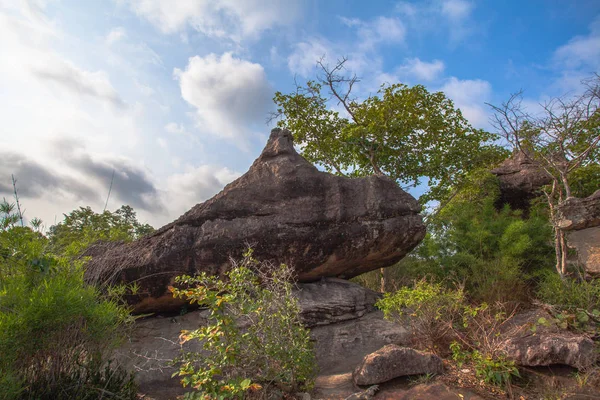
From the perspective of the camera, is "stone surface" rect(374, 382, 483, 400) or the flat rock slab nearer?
"stone surface" rect(374, 382, 483, 400)

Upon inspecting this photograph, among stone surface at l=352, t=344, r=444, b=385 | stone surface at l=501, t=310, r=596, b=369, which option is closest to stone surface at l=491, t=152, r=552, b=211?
stone surface at l=501, t=310, r=596, b=369

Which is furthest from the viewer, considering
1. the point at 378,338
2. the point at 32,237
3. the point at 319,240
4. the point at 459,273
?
the point at 459,273

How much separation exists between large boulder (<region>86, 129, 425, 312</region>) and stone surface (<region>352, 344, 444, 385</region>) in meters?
2.85

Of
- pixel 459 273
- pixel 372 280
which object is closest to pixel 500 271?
pixel 459 273

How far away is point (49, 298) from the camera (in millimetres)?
4164

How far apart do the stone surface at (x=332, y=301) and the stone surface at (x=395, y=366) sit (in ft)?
7.30

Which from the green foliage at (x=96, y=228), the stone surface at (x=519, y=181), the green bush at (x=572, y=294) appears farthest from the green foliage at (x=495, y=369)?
the stone surface at (x=519, y=181)

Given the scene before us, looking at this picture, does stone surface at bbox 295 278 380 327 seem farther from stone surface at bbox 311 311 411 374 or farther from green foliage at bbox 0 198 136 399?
green foliage at bbox 0 198 136 399

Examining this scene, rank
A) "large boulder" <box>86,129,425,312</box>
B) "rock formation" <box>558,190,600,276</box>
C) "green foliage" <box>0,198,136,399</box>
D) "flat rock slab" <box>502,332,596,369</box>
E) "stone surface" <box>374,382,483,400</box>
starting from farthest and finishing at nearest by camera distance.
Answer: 1. "rock formation" <box>558,190,600,276</box>
2. "large boulder" <box>86,129,425,312</box>
3. "flat rock slab" <box>502,332,596,369</box>
4. "stone surface" <box>374,382,483,400</box>
5. "green foliage" <box>0,198,136,399</box>

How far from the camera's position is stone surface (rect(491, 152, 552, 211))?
14.1m

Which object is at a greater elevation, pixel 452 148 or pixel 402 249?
pixel 452 148

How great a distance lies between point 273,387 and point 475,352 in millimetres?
2953

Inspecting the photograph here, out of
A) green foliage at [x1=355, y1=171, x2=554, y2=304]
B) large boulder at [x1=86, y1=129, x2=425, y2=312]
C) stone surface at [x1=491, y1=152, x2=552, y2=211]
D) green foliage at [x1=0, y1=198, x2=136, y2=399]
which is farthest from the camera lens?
stone surface at [x1=491, y1=152, x2=552, y2=211]

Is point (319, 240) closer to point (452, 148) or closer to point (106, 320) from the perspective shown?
point (106, 320)
